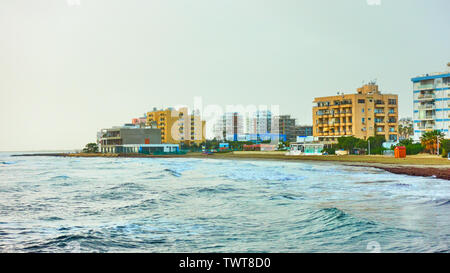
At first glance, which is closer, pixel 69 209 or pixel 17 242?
pixel 17 242

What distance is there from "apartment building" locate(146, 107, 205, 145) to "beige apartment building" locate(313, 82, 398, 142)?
49985mm

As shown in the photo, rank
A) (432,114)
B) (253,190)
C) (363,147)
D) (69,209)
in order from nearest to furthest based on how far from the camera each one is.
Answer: (69,209)
(253,190)
(363,147)
(432,114)

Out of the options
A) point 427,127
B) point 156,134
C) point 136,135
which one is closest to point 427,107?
point 427,127

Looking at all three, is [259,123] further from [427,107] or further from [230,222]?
[230,222]

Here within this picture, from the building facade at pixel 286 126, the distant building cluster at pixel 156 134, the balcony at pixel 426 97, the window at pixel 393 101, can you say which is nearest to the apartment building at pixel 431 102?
the balcony at pixel 426 97

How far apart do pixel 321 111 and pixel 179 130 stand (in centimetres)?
5087

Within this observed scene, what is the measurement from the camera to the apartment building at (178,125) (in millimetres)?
110250

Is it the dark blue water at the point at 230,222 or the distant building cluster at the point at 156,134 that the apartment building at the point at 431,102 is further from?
the distant building cluster at the point at 156,134

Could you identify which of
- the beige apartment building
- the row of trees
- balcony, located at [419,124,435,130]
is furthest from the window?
the row of trees

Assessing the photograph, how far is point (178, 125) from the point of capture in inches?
4392
